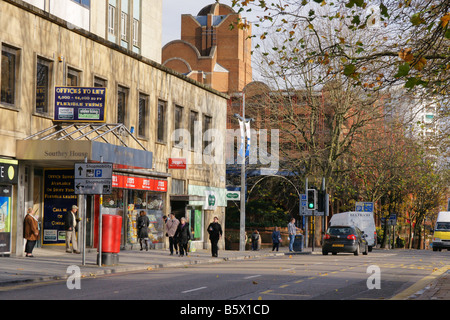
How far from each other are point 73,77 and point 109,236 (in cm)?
921

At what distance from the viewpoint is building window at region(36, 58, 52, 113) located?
87.1 feet

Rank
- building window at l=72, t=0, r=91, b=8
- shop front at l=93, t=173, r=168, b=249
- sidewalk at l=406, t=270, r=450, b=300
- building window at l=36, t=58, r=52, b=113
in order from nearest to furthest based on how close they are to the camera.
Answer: sidewalk at l=406, t=270, r=450, b=300, building window at l=36, t=58, r=52, b=113, shop front at l=93, t=173, r=168, b=249, building window at l=72, t=0, r=91, b=8

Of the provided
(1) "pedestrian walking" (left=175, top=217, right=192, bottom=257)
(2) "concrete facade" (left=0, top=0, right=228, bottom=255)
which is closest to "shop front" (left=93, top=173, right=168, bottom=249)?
(2) "concrete facade" (left=0, top=0, right=228, bottom=255)

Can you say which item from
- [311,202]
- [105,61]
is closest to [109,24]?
[105,61]

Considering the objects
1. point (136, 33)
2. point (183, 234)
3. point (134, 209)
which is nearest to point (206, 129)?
point (136, 33)

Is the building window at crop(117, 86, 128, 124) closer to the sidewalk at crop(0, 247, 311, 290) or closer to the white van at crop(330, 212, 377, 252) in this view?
the sidewalk at crop(0, 247, 311, 290)

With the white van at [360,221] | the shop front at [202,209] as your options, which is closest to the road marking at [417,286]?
the shop front at [202,209]

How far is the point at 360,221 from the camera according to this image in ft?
160

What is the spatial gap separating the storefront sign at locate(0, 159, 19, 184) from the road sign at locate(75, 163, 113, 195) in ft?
12.5

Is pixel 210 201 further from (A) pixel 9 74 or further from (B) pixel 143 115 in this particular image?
(A) pixel 9 74

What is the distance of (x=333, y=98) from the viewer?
4650cm

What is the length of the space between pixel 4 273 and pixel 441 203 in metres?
60.6

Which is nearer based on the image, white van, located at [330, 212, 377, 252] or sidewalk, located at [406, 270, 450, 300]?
sidewalk, located at [406, 270, 450, 300]

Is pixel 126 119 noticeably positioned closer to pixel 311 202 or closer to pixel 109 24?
pixel 109 24
